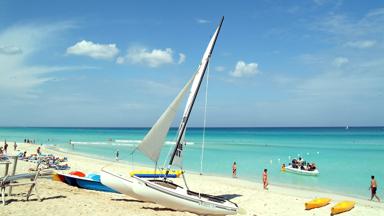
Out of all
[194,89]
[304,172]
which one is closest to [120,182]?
[194,89]

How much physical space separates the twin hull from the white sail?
48.0 inches

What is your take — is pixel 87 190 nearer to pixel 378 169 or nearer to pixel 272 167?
pixel 272 167

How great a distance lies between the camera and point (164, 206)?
1348cm

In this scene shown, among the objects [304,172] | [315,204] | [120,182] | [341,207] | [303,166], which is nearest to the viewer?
[120,182]

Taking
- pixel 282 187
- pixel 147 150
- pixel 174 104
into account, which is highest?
pixel 174 104

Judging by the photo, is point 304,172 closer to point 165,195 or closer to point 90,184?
point 90,184

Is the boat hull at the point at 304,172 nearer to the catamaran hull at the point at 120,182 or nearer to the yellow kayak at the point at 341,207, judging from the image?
the yellow kayak at the point at 341,207

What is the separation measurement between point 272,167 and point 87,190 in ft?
80.6

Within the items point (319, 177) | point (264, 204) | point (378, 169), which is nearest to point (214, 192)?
point (264, 204)

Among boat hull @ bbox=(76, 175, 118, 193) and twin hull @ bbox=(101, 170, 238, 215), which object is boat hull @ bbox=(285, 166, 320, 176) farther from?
boat hull @ bbox=(76, 175, 118, 193)

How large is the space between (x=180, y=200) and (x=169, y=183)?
40.4 inches

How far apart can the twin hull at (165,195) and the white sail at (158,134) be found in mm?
1220

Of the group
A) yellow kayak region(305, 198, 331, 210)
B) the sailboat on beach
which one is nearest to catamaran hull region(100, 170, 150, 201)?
the sailboat on beach

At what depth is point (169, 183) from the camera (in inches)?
541
